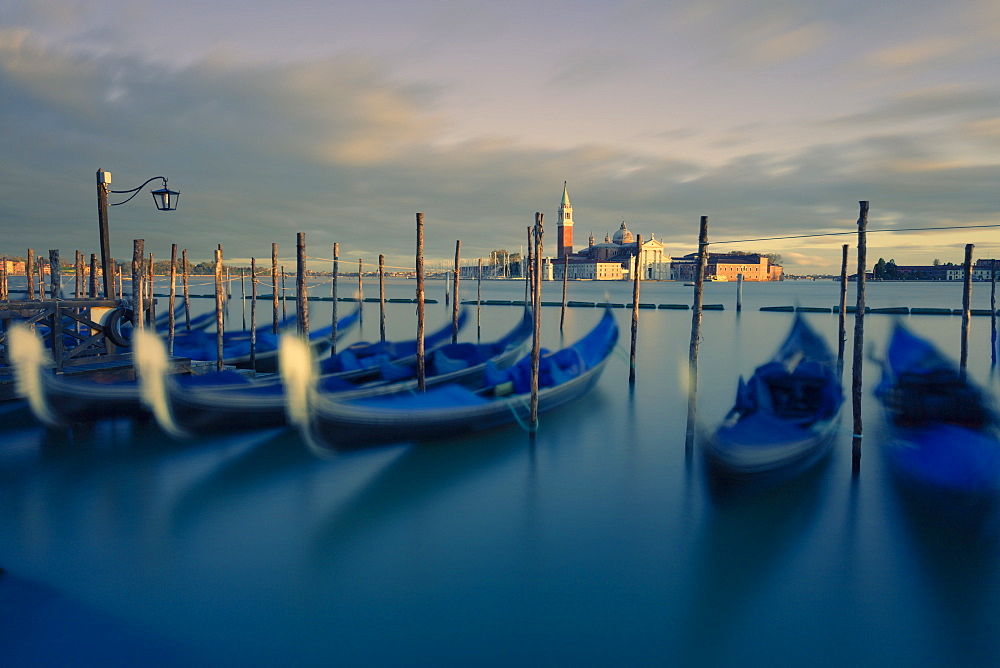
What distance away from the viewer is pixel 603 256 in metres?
93.8

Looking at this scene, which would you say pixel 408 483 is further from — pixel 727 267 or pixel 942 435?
pixel 727 267

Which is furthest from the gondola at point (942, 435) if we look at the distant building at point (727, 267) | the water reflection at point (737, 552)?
the distant building at point (727, 267)

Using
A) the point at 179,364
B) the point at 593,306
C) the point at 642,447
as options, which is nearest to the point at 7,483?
the point at 179,364

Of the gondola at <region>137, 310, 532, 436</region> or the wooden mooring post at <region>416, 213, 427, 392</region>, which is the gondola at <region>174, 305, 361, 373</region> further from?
the wooden mooring post at <region>416, 213, 427, 392</region>

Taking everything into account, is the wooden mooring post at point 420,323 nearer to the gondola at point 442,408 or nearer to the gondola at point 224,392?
the gondola at point 224,392

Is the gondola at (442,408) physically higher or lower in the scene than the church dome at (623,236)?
lower

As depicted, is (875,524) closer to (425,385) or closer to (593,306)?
(425,385)

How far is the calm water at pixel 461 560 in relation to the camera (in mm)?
3270

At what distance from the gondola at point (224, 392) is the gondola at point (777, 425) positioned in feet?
13.3

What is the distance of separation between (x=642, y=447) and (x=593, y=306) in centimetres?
2745

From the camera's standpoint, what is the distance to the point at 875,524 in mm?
4809

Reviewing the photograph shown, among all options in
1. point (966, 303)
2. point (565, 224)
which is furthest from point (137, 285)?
point (565, 224)

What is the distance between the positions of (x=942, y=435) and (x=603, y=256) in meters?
90.7

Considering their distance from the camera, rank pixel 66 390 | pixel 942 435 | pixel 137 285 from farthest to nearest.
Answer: pixel 137 285
pixel 66 390
pixel 942 435
